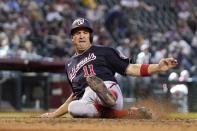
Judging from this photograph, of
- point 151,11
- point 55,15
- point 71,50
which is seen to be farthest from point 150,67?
point 151,11

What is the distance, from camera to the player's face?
6910mm

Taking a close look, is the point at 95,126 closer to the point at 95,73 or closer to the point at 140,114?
the point at 140,114

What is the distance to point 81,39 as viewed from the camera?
6910 millimetres

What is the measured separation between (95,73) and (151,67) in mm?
633

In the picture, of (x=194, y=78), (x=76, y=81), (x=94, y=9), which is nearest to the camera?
(x=76, y=81)

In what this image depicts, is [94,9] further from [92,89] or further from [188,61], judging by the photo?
[92,89]

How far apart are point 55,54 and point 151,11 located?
3.69 metres

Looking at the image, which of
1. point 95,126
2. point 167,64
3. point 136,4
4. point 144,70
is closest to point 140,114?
point 144,70

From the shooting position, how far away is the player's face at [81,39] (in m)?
6.91

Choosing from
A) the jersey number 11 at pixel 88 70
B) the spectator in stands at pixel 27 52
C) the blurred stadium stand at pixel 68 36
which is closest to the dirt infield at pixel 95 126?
the jersey number 11 at pixel 88 70

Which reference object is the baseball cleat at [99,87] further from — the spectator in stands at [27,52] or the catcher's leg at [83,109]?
the spectator in stands at [27,52]

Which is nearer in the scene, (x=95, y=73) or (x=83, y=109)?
(x=83, y=109)

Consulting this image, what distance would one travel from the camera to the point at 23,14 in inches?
683

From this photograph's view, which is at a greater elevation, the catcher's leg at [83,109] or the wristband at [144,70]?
the wristband at [144,70]
